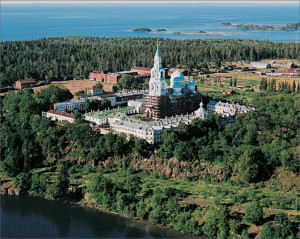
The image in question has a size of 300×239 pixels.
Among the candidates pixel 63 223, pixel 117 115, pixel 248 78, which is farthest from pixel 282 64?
pixel 63 223

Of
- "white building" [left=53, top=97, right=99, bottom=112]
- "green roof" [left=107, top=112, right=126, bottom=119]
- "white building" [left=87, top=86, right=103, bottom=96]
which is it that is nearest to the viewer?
"green roof" [left=107, top=112, right=126, bottom=119]

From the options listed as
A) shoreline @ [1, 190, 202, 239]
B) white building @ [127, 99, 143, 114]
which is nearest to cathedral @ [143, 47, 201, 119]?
white building @ [127, 99, 143, 114]

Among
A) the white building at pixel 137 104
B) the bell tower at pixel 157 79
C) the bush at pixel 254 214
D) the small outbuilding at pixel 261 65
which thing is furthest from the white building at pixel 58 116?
the small outbuilding at pixel 261 65

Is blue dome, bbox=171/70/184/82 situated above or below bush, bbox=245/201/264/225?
above

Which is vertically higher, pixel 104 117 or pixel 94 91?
pixel 94 91

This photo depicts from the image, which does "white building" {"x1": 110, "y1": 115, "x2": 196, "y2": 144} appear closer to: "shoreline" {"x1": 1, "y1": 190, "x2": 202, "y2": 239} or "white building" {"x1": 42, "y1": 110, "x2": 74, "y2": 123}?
"white building" {"x1": 42, "y1": 110, "x2": 74, "y2": 123}

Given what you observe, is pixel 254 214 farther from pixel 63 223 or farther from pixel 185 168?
pixel 63 223
